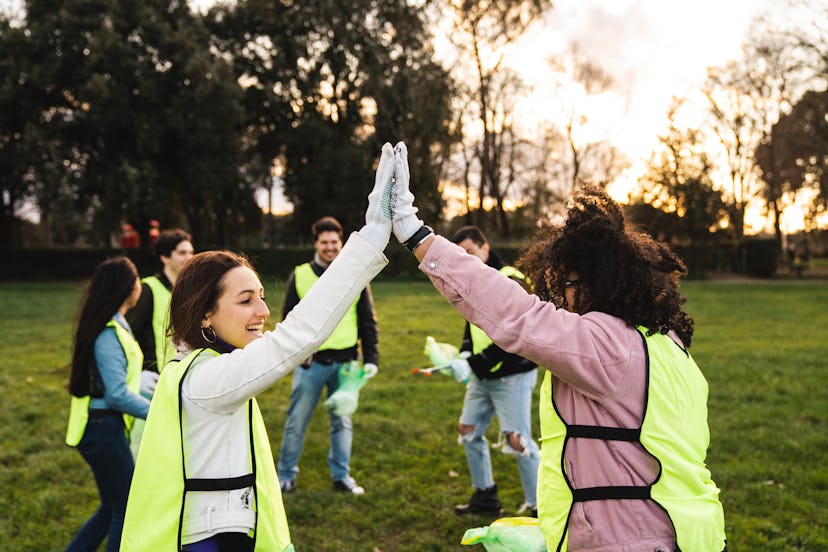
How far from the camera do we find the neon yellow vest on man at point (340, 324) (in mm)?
5984

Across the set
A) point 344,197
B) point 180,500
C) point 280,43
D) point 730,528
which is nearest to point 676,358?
point 180,500

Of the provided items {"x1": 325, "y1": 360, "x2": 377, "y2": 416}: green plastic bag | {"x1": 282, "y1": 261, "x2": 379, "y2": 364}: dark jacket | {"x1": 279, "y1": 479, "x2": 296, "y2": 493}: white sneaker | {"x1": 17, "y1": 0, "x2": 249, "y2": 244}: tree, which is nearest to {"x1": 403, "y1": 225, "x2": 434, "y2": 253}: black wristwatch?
{"x1": 325, "y1": 360, "x2": 377, "y2": 416}: green plastic bag

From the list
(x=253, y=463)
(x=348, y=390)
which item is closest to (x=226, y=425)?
(x=253, y=463)

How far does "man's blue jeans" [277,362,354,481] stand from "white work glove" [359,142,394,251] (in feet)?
13.1

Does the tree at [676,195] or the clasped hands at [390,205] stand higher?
the tree at [676,195]

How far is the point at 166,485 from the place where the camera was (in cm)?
219

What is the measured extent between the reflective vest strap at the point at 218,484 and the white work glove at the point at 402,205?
0.98 meters

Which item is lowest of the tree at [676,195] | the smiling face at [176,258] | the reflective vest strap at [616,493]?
the reflective vest strap at [616,493]

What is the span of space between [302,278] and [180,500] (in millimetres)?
3966

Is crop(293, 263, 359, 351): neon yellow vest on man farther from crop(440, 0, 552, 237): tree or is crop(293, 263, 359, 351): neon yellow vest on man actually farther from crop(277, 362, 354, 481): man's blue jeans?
crop(440, 0, 552, 237): tree

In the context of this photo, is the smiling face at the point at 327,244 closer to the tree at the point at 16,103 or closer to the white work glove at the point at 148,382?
the white work glove at the point at 148,382

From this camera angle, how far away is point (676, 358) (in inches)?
89.3

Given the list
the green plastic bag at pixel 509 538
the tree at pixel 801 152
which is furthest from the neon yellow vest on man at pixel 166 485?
the tree at pixel 801 152

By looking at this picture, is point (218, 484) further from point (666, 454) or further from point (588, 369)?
point (666, 454)
